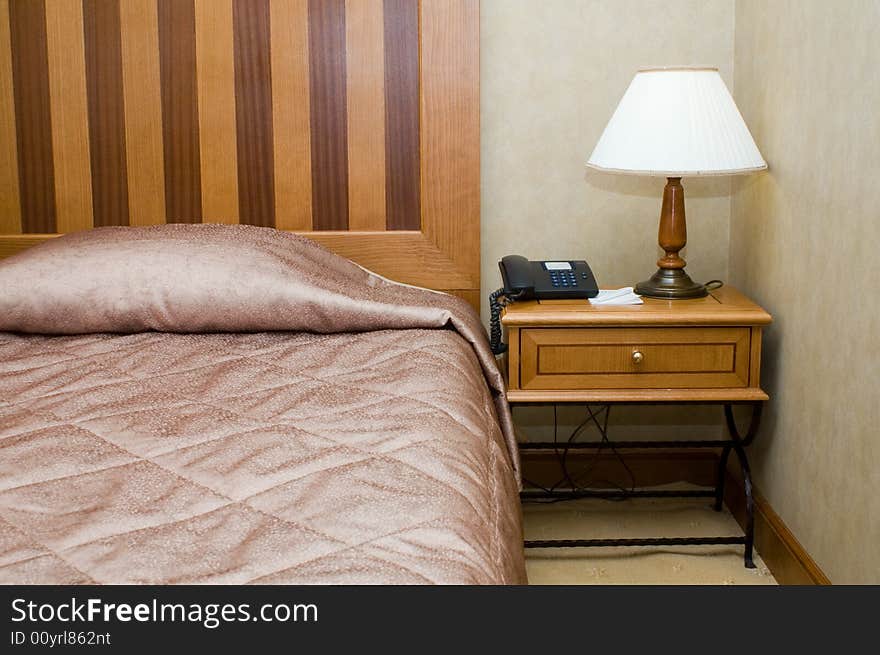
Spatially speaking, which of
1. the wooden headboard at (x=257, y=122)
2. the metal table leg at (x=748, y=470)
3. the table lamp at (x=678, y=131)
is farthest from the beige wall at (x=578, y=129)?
the metal table leg at (x=748, y=470)

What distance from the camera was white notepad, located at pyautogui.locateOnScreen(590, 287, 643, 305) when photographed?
2.14 metres

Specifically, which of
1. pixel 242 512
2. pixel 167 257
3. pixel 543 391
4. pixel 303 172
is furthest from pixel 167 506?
pixel 303 172

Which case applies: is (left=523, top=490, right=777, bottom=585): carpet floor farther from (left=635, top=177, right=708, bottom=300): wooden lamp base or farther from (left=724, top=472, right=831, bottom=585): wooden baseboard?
(left=635, top=177, right=708, bottom=300): wooden lamp base

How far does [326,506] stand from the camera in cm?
108

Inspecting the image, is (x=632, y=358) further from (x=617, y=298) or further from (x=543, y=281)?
(x=543, y=281)

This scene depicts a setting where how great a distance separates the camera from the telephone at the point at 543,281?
2137 millimetres

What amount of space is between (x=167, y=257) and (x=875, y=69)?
1.29 m

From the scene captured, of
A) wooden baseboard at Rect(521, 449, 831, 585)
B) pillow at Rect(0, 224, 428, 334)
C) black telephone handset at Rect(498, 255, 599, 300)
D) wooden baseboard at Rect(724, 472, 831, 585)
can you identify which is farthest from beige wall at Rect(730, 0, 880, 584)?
pillow at Rect(0, 224, 428, 334)

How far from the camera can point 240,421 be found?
1396mm

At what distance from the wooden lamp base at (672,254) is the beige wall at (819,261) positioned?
184 mm

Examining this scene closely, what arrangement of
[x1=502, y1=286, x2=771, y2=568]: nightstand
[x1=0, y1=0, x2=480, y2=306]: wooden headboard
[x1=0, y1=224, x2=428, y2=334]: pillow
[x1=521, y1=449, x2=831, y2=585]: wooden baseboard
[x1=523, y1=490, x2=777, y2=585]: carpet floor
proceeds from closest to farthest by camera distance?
[x1=0, y1=224, x2=428, y2=334]: pillow < [x1=502, y1=286, x2=771, y2=568]: nightstand < [x1=523, y1=490, x2=777, y2=585]: carpet floor < [x1=0, y1=0, x2=480, y2=306]: wooden headboard < [x1=521, y1=449, x2=831, y2=585]: wooden baseboard

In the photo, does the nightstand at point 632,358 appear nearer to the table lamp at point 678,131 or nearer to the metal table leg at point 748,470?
the metal table leg at point 748,470

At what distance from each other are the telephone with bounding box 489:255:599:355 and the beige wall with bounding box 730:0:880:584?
40 cm

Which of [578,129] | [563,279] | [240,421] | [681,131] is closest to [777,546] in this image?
[563,279]
